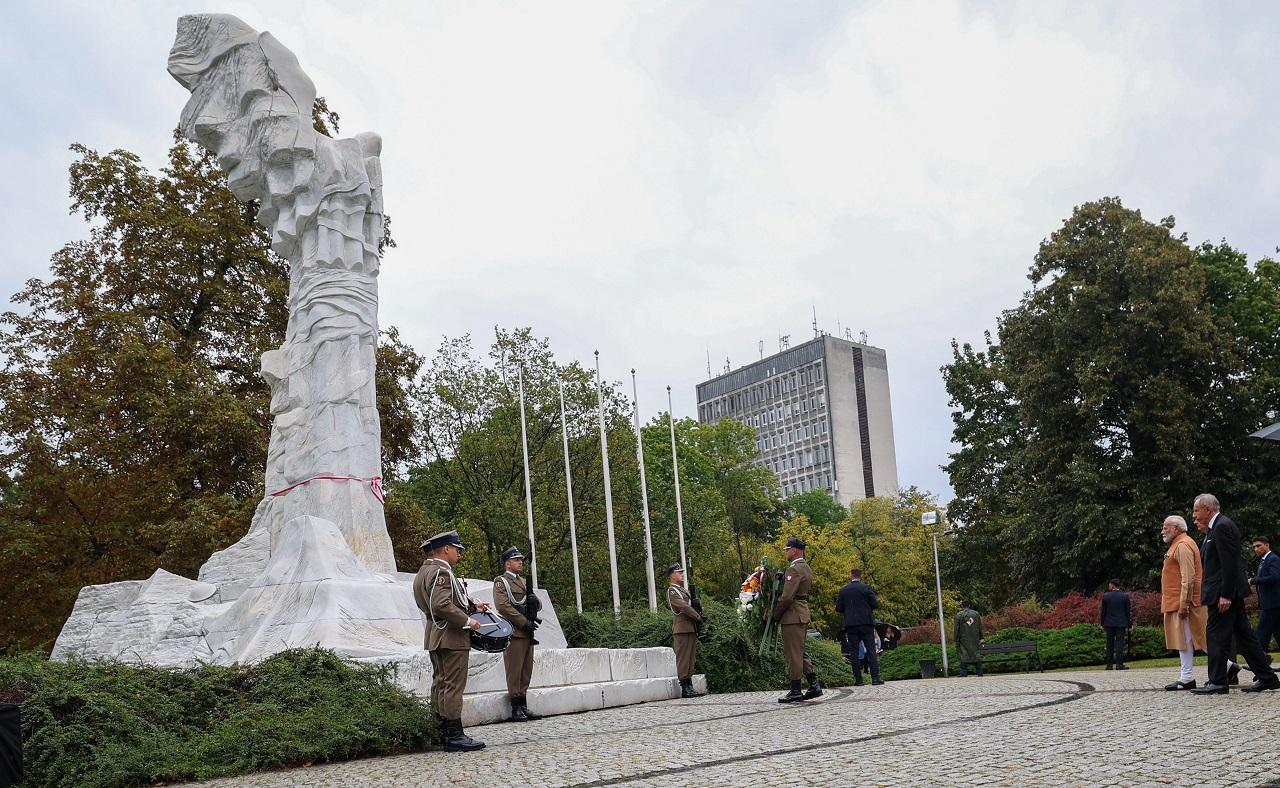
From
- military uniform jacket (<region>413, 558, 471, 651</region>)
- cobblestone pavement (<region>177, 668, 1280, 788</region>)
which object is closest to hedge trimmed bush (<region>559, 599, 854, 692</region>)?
cobblestone pavement (<region>177, 668, 1280, 788</region>)

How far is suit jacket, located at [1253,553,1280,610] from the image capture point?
10.4 m

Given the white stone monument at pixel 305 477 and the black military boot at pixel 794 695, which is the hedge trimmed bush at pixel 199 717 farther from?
the black military boot at pixel 794 695

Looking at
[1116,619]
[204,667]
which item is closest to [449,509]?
[1116,619]

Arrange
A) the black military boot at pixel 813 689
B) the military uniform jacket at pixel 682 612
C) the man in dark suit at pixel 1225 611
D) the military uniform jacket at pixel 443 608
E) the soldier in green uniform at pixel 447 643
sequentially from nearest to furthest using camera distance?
1. the soldier in green uniform at pixel 447 643
2. the military uniform jacket at pixel 443 608
3. the man in dark suit at pixel 1225 611
4. the black military boot at pixel 813 689
5. the military uniform jacket at pixel 682 612

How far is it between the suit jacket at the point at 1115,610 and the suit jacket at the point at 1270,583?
8.93 meters

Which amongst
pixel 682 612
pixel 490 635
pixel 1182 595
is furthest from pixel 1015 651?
pixel 490 635

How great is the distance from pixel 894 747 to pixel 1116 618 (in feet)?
43.5

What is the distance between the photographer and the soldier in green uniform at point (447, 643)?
904 cm

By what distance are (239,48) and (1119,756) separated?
51.7 ft

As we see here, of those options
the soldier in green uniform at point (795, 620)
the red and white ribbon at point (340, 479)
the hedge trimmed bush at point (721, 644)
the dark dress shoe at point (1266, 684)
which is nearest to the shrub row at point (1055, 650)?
the hedge trimmed bush at point (721, 644)

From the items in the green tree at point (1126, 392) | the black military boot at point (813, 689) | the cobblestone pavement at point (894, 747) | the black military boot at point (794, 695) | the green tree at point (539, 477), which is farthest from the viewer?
the green tree at point (539, 477)

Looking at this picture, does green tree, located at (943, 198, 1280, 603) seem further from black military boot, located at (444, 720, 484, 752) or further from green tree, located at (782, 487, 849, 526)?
green tree, located at (782, 487, 849, 526)

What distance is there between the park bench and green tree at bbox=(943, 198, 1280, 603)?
26.8 feet

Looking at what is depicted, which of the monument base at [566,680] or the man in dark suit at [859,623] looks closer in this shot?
the monument base at [566,680]
